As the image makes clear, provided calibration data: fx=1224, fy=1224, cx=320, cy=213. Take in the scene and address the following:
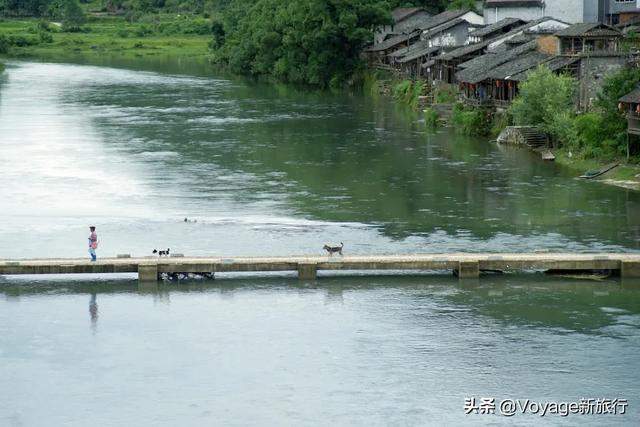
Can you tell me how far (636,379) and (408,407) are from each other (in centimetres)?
650

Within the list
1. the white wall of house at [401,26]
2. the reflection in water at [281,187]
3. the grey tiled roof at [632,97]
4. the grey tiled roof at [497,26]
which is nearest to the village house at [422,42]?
the white wall of house at [401,26]

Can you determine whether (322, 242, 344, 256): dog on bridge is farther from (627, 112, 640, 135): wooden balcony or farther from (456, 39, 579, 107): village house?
(456, 39, 579, 107): village house

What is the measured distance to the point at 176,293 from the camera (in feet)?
136

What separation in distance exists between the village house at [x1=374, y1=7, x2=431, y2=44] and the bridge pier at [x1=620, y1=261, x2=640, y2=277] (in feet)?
261

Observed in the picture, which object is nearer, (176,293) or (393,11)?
(176,293)

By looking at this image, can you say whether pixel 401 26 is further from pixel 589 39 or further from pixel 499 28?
pixel 589 39

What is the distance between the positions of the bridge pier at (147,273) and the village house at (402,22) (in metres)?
81.1

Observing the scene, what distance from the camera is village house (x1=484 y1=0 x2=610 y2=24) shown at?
98.8m

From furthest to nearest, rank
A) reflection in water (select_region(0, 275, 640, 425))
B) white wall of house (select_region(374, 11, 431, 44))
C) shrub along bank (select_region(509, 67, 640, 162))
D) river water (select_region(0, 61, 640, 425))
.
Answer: white wall of house (select_region(374, 11, 431, 44)), shrub along bank (select_region(509, 67, 640, 162)), river water (select_region(0, 61, 640, 425)), reflection in water (select_region(0, 275, 640, 425))

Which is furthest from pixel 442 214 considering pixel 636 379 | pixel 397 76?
pixel 397 76

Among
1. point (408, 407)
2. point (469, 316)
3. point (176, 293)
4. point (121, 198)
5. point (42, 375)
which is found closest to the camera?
point (408, 407)

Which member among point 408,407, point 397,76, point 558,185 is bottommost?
point 408,407

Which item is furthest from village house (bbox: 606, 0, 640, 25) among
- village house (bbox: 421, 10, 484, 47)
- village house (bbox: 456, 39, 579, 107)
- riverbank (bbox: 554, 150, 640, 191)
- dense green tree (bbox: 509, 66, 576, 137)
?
riverbank (bbox: 554, 150, 640, 191)

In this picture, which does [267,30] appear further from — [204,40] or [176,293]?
[176,293]
